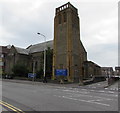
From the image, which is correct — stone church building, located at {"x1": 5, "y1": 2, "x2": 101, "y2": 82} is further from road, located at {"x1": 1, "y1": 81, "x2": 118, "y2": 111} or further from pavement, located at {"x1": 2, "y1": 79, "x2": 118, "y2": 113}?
road, located at {"x1": 1, "y1": 81, "x2": 118, "y2": 111}

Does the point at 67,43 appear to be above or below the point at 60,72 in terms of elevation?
above


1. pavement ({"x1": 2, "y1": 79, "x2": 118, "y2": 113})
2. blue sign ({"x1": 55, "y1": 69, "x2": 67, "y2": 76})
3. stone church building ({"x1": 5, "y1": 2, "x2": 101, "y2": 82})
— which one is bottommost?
pavement ({"x1": 2, "y1": 79, "x2": 118, "y2": 113})

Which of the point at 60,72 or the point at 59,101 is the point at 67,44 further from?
the point at 59,101

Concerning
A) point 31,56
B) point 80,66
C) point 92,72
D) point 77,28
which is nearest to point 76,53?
point 80,66

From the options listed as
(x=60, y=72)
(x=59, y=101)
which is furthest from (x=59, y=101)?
(x=60, y=72)

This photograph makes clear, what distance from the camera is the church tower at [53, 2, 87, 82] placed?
40.0 metres

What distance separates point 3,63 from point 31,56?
17.3 metres

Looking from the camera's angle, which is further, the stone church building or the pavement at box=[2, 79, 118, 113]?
the stone church building

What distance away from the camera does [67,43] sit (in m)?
40.6

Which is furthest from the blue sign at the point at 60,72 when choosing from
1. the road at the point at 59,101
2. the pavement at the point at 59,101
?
the road at the point at 59,101

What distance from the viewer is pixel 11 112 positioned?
6.31 meters

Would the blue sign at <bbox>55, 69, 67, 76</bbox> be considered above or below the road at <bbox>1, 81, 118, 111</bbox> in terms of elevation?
above

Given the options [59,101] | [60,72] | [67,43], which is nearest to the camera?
[59,101]

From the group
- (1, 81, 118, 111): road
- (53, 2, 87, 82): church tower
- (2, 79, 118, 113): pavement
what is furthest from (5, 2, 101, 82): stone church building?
(1, 81, 118, 111): road
